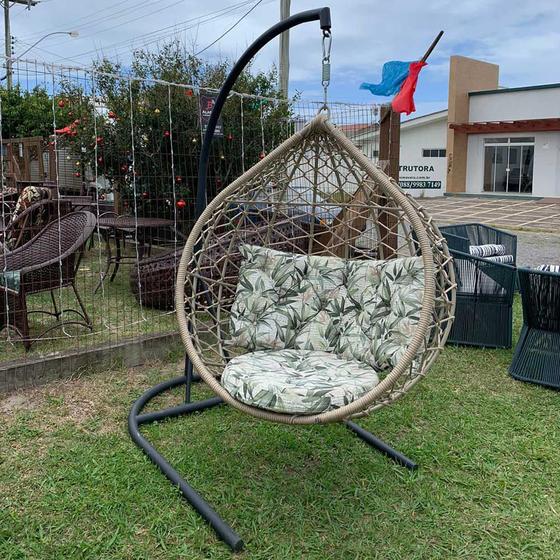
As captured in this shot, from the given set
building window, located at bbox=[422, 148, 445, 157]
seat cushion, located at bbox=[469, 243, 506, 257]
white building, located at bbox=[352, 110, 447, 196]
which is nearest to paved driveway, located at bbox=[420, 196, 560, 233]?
white building, located at bbox=[352, 110, 447, 196]

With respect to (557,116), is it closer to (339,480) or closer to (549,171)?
(549,171)

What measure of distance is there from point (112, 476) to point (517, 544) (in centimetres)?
152

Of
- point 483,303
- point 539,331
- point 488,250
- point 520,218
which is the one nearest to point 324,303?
point 539,331

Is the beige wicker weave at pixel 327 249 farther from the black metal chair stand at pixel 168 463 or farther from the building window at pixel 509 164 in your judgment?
the building window at pixel 509 164

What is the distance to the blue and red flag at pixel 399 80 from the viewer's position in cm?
571

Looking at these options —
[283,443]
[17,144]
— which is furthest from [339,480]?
[17,144]

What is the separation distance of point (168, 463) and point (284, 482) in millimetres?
480

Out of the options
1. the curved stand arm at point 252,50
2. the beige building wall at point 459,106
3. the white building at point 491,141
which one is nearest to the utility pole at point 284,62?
the curved stand arm at point 252,50

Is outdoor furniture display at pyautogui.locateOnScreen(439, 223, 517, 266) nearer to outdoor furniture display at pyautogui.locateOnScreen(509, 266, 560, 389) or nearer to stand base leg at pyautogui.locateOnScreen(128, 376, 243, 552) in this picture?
outdoor furniture display at pyautogui.locateOnScreen(509, 266, 560, 389)

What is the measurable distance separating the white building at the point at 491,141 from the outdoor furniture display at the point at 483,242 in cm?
1480

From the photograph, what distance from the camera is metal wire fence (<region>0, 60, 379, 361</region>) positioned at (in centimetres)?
363

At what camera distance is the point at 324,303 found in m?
2.86

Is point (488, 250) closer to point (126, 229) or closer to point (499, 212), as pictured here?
point (126, 229)

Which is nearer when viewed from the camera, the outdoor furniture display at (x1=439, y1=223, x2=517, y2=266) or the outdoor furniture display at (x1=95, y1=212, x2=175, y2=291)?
the outdoor furniture display at (x1=95, y1=212, x2=175, y2=291)
